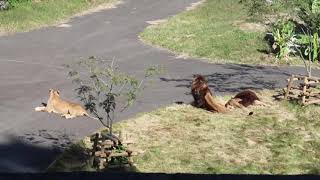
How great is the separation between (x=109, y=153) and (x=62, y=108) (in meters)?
3.87

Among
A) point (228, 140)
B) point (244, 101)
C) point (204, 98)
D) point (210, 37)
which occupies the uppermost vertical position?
point (210, 37)

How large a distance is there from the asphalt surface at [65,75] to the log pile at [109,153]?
3.47ft

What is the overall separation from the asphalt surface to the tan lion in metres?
0.24

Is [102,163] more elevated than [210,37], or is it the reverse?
[210,37]

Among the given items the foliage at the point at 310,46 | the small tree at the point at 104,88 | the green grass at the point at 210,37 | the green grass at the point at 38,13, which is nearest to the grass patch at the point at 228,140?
the small tree at the point at 104,88

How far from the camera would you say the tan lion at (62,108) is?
14125 millimetres

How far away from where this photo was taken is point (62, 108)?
14273 mm

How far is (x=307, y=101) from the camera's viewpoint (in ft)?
52.2

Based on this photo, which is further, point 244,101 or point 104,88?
point 244,101

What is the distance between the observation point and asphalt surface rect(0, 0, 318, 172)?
12.3 meters

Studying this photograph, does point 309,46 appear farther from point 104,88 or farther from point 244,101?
point 104,88

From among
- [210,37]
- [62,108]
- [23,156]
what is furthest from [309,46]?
[23,156]

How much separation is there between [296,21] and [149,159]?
19.0m

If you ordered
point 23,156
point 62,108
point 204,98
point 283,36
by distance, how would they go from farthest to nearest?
point 283,36 → point 204,98 → point 62,108 → point 23,156
